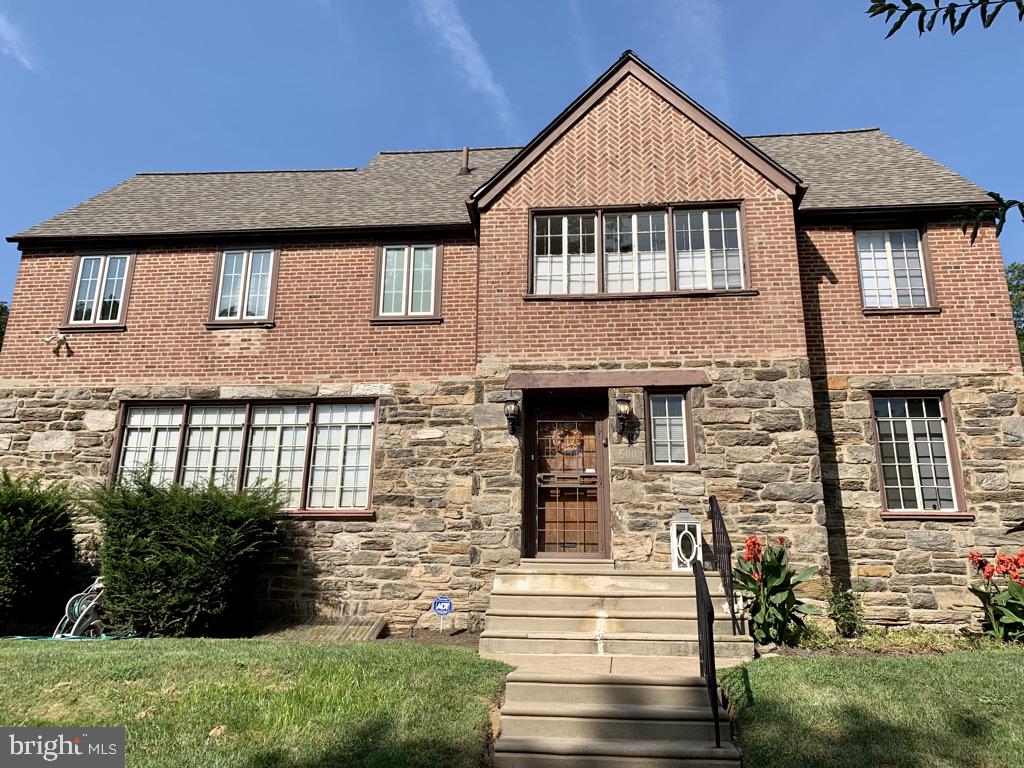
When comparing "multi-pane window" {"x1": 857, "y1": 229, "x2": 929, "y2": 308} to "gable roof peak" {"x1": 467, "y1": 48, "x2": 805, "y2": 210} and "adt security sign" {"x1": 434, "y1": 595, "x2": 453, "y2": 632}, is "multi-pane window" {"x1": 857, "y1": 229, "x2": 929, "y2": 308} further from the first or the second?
"adt security sign" {"x1": 434, "y1": 595, "x2": 453, "y2": 632}

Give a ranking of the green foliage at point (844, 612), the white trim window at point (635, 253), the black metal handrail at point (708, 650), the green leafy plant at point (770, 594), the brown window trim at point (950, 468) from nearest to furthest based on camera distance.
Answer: the black metal handrail at point (708, 650) → the green leafy plant at point (770, 594) → the green foliage at point (844, 612) → the brown window trim at point (950, 468) → the white trim window at point (635, 253)

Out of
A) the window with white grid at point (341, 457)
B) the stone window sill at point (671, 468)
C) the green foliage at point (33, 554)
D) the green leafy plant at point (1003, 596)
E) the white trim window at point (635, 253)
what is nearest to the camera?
the green leafy plant at point (1003, 596)

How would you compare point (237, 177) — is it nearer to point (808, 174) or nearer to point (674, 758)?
point (808, 174)

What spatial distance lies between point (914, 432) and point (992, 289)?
258cm

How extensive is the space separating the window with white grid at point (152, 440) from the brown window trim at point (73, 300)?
5.06ft

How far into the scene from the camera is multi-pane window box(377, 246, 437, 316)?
428 inches

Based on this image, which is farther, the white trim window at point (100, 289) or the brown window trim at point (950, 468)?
the white trim window at point (100, 289)

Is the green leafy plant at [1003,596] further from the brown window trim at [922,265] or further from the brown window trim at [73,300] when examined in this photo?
the brown window trim at [73,300]

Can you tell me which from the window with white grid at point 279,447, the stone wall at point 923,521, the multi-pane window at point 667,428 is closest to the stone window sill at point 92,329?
the window with white grid at point 279,447

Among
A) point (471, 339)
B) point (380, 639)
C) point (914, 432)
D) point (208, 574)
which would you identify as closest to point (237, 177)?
point (471, 339)

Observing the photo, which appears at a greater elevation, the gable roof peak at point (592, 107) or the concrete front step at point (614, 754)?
the gable roof peak at point (592, 107)

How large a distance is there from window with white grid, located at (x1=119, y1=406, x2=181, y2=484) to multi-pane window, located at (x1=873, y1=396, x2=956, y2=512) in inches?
432

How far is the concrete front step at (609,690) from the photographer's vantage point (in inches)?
228

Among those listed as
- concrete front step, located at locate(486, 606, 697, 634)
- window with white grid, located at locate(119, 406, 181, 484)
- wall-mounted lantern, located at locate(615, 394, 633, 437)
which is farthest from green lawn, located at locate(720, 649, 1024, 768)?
window with white grid, located at locate(119, 406, 181, 484)
